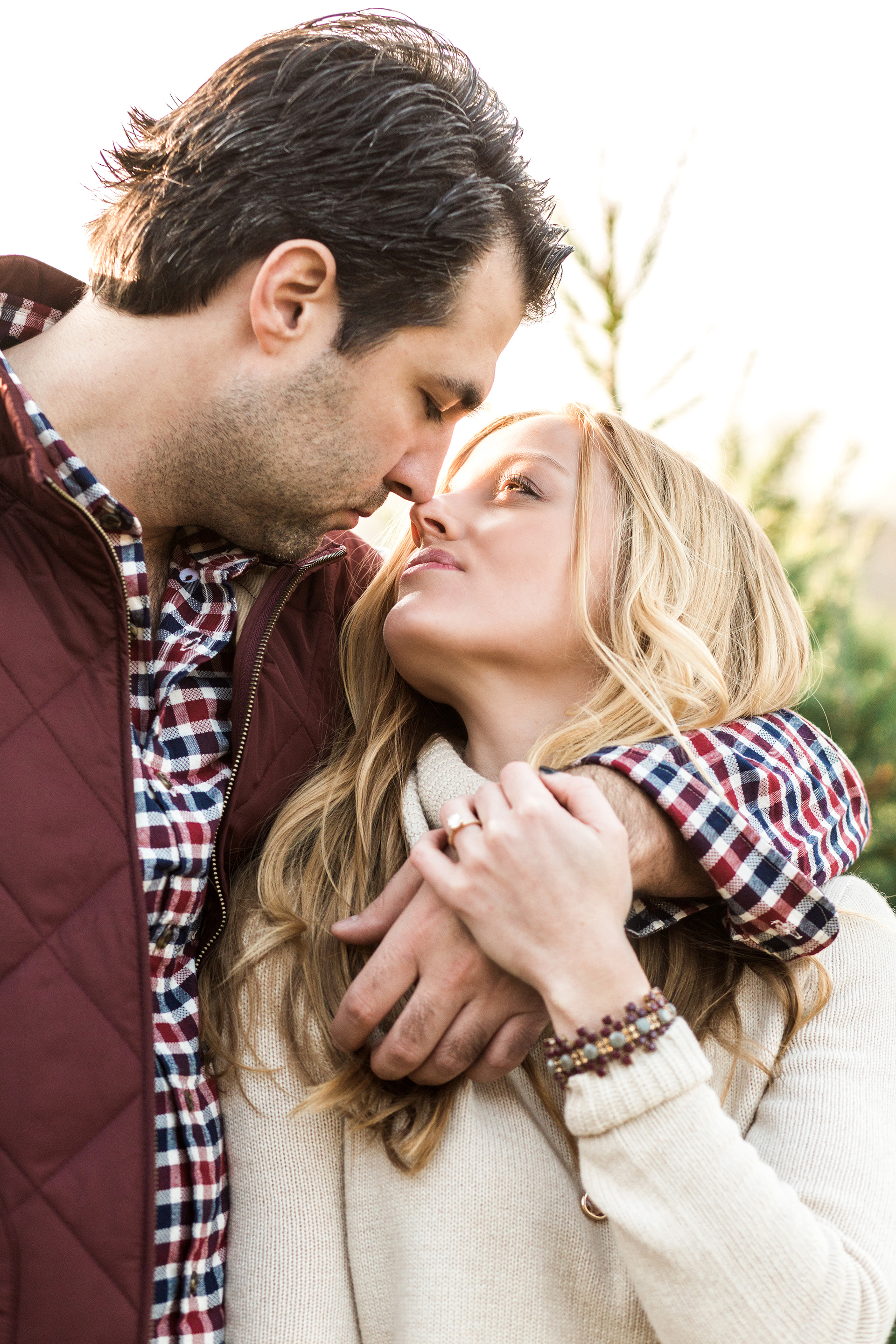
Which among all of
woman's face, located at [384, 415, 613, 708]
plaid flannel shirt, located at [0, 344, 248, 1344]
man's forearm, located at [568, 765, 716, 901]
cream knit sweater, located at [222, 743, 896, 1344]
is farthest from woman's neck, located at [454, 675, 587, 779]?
cream knit sweater, located at [222, 743, 896, 1344]

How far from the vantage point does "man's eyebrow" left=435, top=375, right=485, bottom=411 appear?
1.99 m

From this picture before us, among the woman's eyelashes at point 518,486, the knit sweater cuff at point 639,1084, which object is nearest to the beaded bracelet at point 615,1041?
the knit sweater cuff at point 639,1084

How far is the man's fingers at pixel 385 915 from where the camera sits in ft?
5.47

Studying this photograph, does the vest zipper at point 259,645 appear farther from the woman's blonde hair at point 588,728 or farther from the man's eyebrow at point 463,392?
the man's eyebrow at point 463,392

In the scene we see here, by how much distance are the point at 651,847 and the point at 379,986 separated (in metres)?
0.46

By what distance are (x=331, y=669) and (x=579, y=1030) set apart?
3.49 feet

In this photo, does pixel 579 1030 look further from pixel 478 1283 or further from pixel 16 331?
pixel 16 331

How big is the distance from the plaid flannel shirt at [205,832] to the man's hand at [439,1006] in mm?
275

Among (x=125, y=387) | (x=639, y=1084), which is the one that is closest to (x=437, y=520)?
(x=125, y=387)

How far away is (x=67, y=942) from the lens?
1.38 meters

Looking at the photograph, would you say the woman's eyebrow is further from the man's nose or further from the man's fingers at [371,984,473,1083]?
the man's fingers at [371,984,473,1083]

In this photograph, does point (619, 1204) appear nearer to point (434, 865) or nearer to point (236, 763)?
point (434, 865)

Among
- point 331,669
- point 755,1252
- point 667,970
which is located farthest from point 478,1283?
point 331,669

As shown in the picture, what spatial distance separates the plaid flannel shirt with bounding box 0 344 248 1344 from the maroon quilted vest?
3.3 inches
